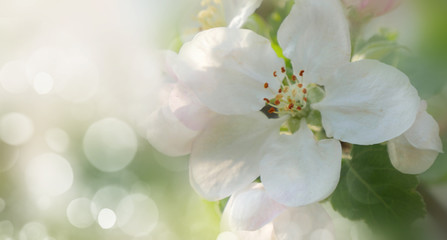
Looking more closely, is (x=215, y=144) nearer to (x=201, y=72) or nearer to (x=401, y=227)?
(x=201, y=72)

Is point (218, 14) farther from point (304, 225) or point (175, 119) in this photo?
point (304, 225)

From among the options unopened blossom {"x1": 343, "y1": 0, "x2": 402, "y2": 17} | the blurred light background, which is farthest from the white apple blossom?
the blurred light background

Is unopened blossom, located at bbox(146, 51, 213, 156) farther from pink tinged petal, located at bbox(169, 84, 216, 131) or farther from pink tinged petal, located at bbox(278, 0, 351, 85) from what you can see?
pink tinged petal, located at bbox(278, 0, 351, 85)

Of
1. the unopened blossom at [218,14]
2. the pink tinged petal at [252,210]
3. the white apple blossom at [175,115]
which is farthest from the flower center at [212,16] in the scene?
the pink tinged petal at [252,210]

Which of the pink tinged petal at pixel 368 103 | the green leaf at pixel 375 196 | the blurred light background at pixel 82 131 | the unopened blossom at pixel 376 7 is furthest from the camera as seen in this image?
the blurred light background at pixel 82 131

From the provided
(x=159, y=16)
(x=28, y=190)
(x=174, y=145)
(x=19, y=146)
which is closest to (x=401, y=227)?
(x=174, y=145)

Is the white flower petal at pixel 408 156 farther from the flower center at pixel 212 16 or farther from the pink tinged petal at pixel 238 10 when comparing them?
the flower center at pixel 212 16
